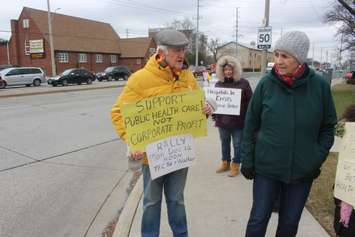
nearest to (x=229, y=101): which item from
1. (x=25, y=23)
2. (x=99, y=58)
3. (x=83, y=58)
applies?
(x=25, y=23)

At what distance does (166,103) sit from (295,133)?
102 centimetres

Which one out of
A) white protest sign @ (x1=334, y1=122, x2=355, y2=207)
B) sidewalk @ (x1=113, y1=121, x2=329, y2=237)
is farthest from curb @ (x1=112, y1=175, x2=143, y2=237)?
white protest sign @ (x1=334, y1=122, x2=355, y2=207)

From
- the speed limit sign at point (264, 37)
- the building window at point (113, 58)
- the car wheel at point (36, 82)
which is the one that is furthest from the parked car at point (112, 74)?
the speed limit sign at point (264, 37)

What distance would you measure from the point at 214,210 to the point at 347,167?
186cm

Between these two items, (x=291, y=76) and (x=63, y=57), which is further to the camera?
(x=63, y=57)

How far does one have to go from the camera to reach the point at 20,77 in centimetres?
2909

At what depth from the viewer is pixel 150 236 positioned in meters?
3.23

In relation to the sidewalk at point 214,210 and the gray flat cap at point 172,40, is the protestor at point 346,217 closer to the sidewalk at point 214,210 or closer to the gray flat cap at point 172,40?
the sidewalk at point 214,210

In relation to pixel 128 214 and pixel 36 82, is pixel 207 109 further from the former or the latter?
pixel 36 82

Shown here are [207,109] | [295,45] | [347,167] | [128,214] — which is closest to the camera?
[295,45]

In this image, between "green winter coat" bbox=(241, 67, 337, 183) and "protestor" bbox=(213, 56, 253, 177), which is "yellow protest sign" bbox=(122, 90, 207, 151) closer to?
"green winter coat" bbox=(241, 67, 337, 183)

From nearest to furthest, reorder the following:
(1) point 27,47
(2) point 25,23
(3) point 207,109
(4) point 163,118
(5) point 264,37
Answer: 1. (4) point 163,118
2. (3) point 207,109
3. (5) point 264,37
4. (2) point 25,23
5. (1) point 27,47

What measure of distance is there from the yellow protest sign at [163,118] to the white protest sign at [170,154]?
0.05 metres

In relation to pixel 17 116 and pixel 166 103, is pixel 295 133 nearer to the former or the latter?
pixel 166 103
